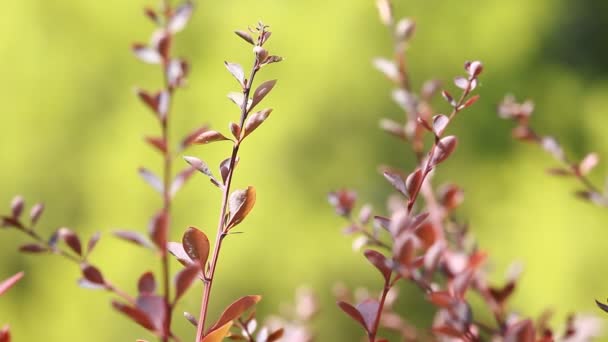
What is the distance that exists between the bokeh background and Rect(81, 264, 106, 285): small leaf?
173 cm

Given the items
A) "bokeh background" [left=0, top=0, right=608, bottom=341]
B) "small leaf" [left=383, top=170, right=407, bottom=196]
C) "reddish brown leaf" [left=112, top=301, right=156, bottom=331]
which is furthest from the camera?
"bokeh background" [left=0, top=0, right=608, bottom=341]

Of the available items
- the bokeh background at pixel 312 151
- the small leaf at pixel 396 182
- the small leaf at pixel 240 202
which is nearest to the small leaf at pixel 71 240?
the small leaf at pixel 240 202

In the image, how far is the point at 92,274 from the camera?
40 centimetres

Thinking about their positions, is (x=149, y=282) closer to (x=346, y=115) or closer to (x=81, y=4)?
(x=346, y=115)

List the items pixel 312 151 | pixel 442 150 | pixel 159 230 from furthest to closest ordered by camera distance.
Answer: pixel 312 151 → pixel 442 150 → pixel 159 230

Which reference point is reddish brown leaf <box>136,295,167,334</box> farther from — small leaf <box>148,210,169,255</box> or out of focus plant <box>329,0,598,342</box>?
out of focus plant <box>329,0,598,342</box>

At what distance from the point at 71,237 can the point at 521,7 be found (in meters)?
2.08

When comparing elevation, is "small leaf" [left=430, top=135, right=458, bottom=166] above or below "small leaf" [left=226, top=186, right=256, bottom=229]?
above

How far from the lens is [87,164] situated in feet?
7.98

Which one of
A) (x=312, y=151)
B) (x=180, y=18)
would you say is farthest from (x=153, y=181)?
(x=312, y=151)

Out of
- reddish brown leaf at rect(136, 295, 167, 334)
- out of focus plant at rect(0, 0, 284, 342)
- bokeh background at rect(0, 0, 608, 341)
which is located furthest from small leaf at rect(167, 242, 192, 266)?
bokeh background at rect(0, 0, 608, 341)

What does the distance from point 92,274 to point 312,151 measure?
6.20 ft

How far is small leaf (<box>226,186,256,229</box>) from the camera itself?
436mm

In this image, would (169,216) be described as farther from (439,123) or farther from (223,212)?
(439,123)
